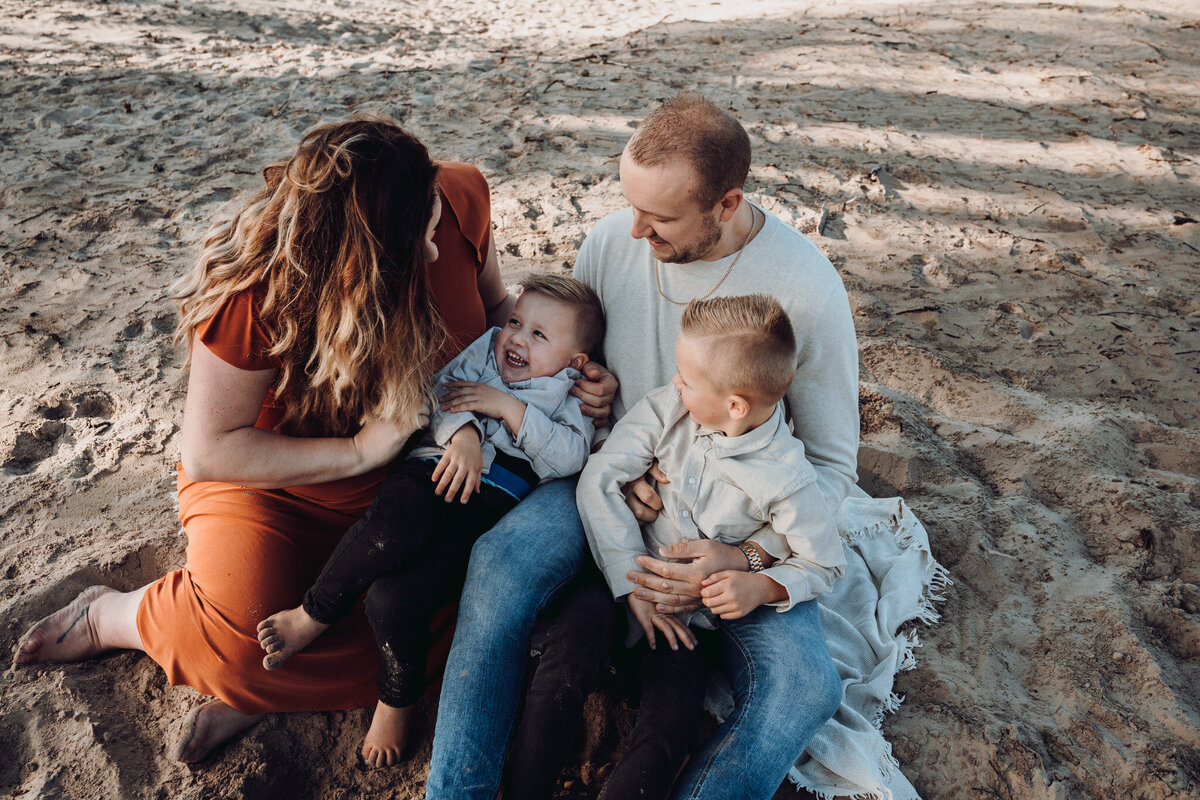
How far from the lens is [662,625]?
2107mm

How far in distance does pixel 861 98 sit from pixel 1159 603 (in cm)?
446

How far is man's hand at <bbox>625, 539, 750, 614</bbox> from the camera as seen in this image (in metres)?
2.09

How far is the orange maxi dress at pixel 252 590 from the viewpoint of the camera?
215 cm

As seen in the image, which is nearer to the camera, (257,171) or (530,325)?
(530,325)

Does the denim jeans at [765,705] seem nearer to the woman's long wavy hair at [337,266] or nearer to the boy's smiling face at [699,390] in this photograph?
the boy's smiling face at [699,390]

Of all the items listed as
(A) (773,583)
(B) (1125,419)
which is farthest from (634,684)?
(B) (1125,419)

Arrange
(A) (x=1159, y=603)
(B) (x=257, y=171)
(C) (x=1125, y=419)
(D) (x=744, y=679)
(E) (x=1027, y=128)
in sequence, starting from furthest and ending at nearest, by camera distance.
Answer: (E) (x=1027, y=128), (B) (x=257, y=171), (C) (x=1125, y=419), (A) (x=1159, y=603), (D) (x=744, y=679)

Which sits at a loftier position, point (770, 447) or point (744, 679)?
point (770, 447)

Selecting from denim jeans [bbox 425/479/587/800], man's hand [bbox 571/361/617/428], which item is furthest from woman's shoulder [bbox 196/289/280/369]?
man's hand [bbox 571/361/617/428]

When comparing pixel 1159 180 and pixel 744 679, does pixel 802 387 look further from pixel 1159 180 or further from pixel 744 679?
pixel 1159 180

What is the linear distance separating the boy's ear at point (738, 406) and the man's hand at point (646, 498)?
288 millimetres

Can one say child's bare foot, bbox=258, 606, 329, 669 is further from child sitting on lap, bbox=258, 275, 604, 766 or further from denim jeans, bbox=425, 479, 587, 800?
denim jeans, bbox=425, 479, 587, 800

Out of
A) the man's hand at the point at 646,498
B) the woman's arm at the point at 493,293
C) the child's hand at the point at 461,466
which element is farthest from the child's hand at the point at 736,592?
the woman's arm at the point at 493,293

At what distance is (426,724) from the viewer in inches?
91.7
